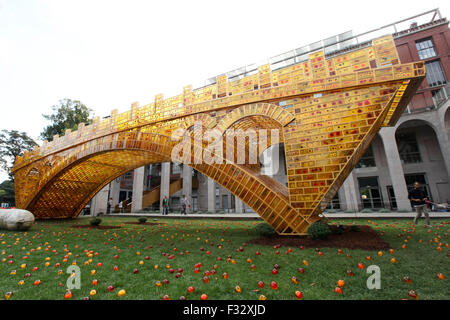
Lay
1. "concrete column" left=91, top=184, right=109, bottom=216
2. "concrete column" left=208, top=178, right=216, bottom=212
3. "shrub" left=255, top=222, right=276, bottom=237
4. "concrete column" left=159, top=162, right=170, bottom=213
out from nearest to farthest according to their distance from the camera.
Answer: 1. "shrub" left=255, top=222, right=276, bottom=237
2. "concrete column" left=91, top=184, right=109, bottom=216
3. "concrete column" left=208, top=178, right=216, bottom=212
4. "concrete column" left=159, top=162, right=170, bottom=213

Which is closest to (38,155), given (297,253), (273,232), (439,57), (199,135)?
(199,135)

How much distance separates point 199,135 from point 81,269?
4.61 m

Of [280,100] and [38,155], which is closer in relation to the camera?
[280,100]

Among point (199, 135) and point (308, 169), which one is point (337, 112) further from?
point (199, 135)

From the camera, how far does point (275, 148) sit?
20.3 m

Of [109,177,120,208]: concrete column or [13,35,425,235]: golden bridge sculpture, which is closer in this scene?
[13,35,425,235]: golden bridge sculpture

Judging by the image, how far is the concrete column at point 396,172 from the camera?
1389 centimetres

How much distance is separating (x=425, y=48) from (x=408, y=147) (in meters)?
9.13

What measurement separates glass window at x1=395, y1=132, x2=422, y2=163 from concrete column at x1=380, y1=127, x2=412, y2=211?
3651mm

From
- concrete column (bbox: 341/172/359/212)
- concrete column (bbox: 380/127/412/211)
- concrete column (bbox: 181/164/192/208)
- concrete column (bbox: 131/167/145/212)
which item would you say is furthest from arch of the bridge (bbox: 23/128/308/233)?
concrete column (bbox: 380/127/412/211)

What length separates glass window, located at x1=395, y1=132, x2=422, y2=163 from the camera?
1661 cm

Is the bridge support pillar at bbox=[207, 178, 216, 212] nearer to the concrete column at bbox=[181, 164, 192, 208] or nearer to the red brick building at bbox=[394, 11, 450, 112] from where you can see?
the concrete column at bbox=[181, 164, 192, 208]

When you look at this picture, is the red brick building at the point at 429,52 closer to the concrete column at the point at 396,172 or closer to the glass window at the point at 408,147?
the glass window at the point at 408,147

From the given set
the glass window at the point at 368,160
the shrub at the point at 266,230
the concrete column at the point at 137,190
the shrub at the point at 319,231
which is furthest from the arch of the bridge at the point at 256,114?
the concrete column at the point at 137,190
